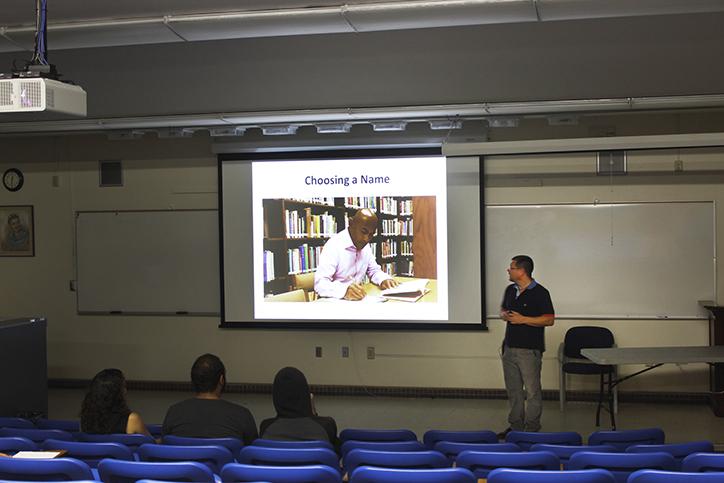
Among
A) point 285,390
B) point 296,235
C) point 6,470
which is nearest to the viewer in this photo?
point 6,470

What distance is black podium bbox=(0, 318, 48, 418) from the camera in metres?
6.75

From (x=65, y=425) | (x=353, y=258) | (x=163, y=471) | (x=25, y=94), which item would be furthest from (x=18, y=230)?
(x=163, y=471)

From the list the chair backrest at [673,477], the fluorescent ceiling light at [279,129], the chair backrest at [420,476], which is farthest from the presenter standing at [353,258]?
the chair backrest at [673,477]

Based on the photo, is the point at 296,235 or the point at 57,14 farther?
the point at 296,235

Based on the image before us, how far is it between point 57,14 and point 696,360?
541cm

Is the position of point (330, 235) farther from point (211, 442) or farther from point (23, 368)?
point (211, 442)

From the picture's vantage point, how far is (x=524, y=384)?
6914 mm

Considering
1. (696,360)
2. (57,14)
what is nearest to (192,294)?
(57,14)

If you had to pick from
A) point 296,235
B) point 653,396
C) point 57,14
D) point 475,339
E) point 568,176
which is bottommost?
point 653,396

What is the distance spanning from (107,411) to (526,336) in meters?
3.61

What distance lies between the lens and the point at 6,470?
3377mm

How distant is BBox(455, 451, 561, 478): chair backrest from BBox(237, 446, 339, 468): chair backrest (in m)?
0.61

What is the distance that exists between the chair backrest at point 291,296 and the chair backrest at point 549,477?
19.7 ft

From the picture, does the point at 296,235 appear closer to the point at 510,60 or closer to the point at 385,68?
the point at 385,68
